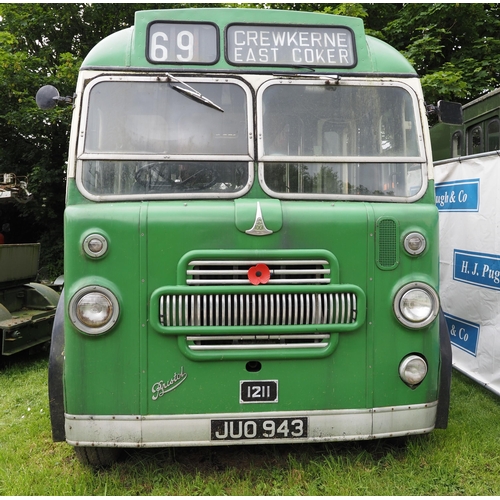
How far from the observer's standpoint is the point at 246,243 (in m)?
3.17

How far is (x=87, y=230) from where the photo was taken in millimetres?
3127

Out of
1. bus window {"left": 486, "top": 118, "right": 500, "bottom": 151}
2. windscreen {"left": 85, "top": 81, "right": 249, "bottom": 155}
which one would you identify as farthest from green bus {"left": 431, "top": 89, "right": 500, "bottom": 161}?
windscreen {"left": 85, "top": 81, "right": 249, "bottom": 155}

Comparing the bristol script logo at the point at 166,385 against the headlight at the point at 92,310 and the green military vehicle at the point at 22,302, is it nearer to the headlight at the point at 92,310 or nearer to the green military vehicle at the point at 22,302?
the headlight at the point at 92,310

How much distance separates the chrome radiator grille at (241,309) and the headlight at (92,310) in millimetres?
312

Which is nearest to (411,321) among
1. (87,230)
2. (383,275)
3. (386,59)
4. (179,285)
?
(383,275)

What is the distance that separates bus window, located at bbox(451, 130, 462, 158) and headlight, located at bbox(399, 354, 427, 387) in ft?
17.6

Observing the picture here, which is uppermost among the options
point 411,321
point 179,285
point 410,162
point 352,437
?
point 410,162

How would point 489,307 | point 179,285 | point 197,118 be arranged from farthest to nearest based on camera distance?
point 489,307 < point 197,118 < point 179,285

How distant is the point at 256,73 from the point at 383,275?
1520 mm

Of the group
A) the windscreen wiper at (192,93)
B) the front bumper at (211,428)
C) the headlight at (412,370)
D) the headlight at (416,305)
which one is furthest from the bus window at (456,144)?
the front bumper at (211,428)

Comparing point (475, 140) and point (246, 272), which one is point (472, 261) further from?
point (246, 272)

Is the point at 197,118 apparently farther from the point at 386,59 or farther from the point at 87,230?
the point at 386,59

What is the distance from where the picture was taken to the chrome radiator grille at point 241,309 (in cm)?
310

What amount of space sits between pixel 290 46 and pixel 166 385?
2.31 meters
